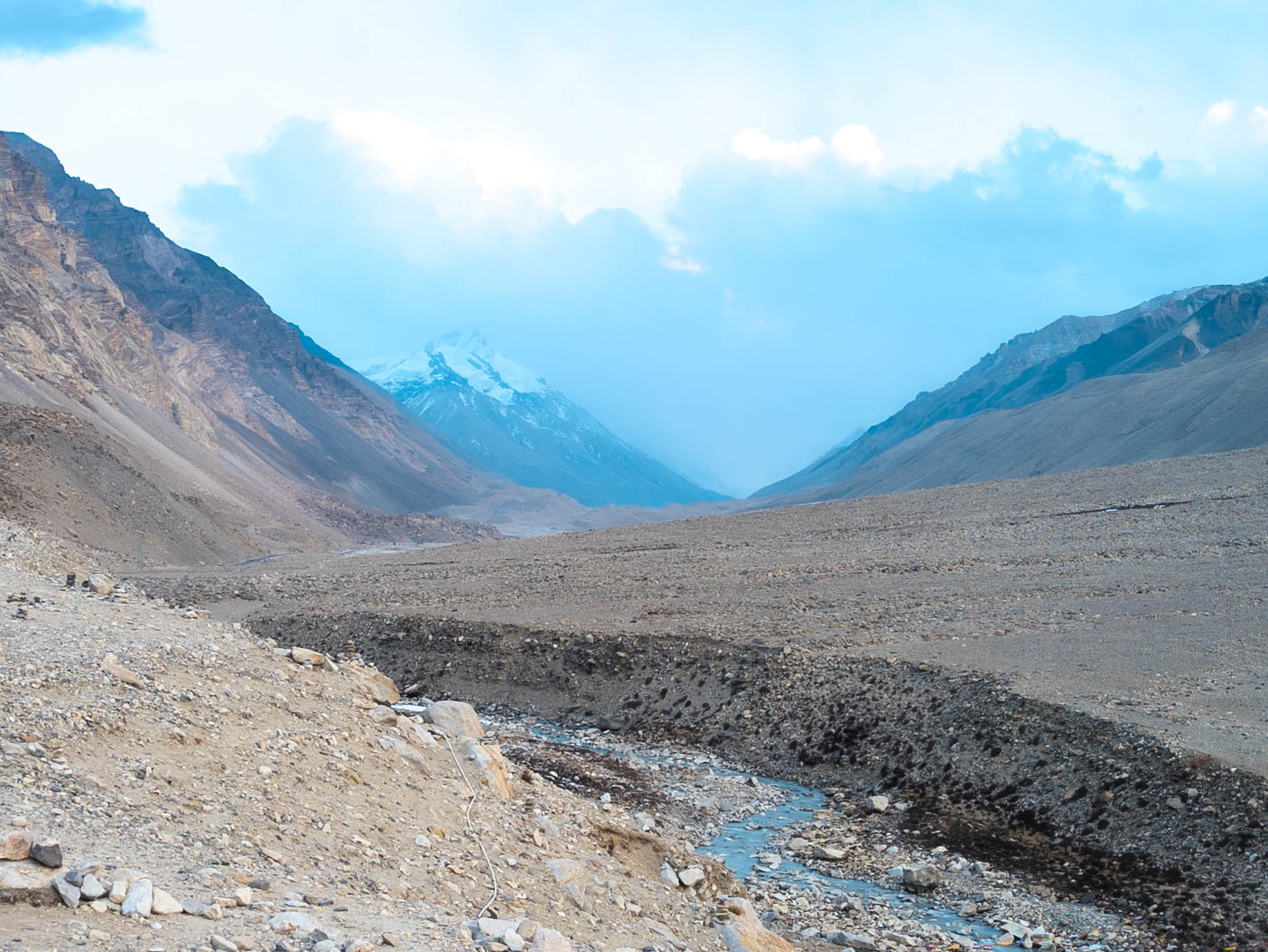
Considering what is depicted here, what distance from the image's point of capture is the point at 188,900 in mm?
6582

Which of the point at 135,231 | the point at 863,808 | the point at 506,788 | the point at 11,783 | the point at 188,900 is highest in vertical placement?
the point at 135,231

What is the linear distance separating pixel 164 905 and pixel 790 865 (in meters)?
9.04

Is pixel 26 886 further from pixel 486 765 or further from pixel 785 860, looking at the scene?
pixel 785 860

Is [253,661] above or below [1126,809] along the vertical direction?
above

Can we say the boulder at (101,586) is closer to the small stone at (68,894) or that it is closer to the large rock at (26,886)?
the large rock at (26,886)

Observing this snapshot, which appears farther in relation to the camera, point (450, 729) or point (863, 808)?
point (863, 808)

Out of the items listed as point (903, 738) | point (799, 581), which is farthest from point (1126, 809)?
point (799, 581)

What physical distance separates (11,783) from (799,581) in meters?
26.1

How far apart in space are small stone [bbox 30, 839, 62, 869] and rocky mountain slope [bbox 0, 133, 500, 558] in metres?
44.7

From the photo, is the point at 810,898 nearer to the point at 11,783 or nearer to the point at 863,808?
the point at 863,808

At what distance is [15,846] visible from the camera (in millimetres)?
6363

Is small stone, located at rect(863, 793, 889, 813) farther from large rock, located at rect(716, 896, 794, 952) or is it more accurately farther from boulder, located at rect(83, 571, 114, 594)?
boulder, located at rect(83, 571, 114, 594)

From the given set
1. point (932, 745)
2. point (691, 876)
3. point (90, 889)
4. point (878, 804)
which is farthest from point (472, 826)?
point (932, 745)

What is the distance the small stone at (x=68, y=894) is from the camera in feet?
19.9
